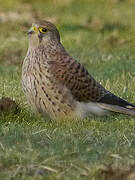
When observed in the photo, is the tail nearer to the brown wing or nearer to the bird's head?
the brown wing

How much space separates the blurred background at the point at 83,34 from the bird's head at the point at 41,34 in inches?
21.8

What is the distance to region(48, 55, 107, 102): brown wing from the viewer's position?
6.20 metres

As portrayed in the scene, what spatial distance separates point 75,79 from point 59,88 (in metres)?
0.20

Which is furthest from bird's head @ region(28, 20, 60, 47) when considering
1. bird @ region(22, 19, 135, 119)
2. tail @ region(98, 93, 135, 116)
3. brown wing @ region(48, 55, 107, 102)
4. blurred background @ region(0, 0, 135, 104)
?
tail @ region(98, 93, 135, 116)

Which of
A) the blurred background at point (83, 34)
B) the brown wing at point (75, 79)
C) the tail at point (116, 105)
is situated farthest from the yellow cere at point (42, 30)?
the tail at point (116, 105)

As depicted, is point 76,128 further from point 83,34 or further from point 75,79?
point 83,34

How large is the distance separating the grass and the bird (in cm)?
12

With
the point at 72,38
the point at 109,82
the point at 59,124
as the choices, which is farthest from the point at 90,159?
the point at 72,38

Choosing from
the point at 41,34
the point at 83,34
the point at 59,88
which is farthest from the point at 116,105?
the point at 83,34

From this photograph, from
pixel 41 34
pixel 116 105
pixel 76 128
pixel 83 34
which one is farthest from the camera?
pixel 83 34

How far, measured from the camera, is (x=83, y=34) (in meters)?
11.7

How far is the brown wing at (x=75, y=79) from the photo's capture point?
6199mm

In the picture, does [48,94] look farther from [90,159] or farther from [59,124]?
[90,159]

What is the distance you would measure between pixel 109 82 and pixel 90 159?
3.26 metres
